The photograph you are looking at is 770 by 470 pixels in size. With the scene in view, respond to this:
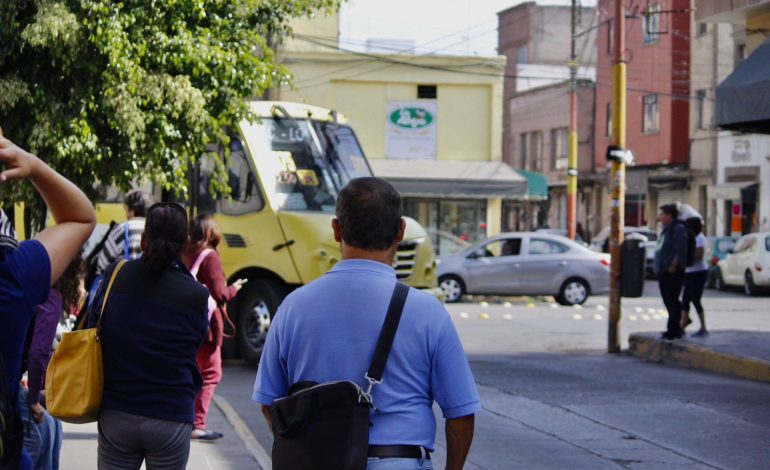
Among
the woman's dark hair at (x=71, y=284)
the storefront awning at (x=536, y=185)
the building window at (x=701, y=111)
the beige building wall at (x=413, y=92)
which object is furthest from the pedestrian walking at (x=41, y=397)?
the building window at (x=701, y=111)

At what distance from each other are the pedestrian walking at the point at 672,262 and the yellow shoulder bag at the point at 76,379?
1145 centimetres

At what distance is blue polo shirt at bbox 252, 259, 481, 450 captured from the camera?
3871 millimetres

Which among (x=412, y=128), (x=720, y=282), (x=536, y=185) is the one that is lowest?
(x=720, y=282)

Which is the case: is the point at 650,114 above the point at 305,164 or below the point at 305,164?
above

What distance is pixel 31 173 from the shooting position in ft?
11.1

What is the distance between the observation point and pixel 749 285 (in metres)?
31.5

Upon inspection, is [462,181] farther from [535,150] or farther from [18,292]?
[18,292]

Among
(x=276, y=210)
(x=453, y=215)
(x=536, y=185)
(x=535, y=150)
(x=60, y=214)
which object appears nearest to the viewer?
(x=60, y=214)

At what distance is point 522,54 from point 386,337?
69.4 metres

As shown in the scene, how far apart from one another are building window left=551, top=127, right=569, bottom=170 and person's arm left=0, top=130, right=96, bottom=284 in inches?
2312

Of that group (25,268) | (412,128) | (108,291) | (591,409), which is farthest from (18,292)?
(412,128)

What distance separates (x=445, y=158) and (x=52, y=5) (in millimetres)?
26978

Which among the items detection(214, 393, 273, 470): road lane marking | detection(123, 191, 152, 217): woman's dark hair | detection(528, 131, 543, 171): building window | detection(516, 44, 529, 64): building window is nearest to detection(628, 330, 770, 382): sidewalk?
detection(214, 393, 273, 470): road lane marking

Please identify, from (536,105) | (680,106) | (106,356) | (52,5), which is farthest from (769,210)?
(106,356)
